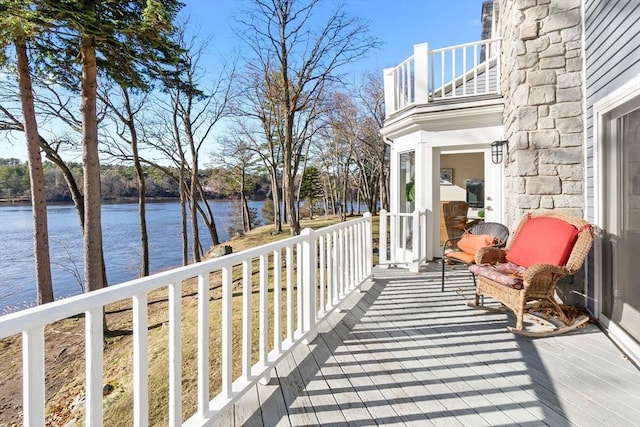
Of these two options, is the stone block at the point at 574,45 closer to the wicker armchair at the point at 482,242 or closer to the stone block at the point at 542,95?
the stone block at the point at 542,95

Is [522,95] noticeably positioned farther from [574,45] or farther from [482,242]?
[482,242]

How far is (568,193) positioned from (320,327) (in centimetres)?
297

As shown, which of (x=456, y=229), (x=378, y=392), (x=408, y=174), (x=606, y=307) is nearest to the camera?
(x=378, y=392)

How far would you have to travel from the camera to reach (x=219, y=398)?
1809 mm

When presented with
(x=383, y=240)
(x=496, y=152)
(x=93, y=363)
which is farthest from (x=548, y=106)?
(x=93, y=363)

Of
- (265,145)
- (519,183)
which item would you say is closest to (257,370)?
(519,183)

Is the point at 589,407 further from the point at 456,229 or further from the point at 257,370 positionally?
the point at 456,229

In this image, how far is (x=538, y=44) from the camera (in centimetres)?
366

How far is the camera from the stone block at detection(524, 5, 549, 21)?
3.63 metres

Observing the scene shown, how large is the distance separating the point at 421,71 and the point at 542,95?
2.13 metres

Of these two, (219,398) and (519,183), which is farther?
(519,183)

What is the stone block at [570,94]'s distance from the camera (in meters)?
3.48

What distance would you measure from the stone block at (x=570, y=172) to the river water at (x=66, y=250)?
1259 cm

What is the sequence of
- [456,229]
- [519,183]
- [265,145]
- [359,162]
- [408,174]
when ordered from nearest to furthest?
[519,183] → [408,174] → [456,229] → [265,145] → [359,162]
